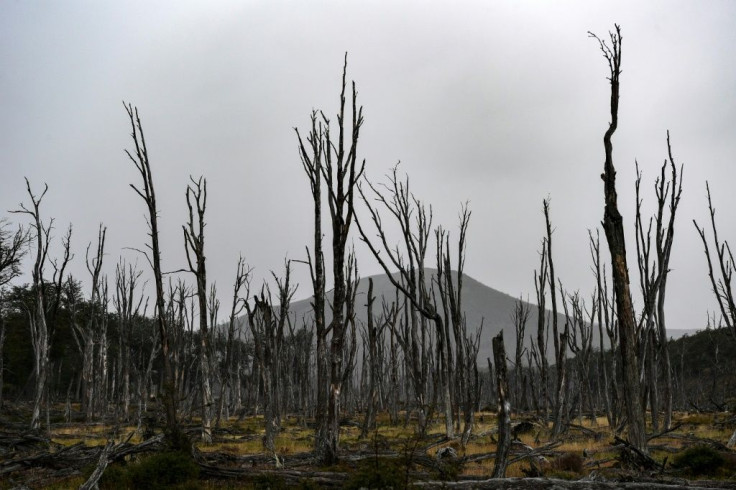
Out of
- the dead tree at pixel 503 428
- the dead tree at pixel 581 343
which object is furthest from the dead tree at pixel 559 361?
the dead tree at pixel 503 428

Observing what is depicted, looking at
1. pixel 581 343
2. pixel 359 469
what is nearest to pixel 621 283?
pixel 359 469

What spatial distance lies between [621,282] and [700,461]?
11.9ft

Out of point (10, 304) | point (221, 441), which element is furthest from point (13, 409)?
point (221, 441)

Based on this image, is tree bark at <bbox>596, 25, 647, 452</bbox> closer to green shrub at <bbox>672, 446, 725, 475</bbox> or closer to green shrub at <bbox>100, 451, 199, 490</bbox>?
green shrub at <bbox>672, 446, 725, 475</bbox>

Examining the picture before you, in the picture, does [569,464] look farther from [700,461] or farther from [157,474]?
[157,474]

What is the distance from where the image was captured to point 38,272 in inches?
626

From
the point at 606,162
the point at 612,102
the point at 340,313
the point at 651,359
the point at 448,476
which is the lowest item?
the point at 448,476

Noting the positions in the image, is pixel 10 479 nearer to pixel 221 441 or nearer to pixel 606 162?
pixel 221 441

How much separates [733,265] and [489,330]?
16077 cm

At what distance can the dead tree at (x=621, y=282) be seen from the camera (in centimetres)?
850

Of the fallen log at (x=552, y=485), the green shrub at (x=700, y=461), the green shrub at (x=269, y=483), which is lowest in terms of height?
the green shrub at (x=700, y=461)

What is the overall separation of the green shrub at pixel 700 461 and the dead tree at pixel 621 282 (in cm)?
139

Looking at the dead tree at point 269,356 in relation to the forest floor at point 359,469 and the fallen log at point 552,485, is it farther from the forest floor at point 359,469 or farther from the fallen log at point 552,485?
the fallen log at point 552,485

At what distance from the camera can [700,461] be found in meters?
9.09
